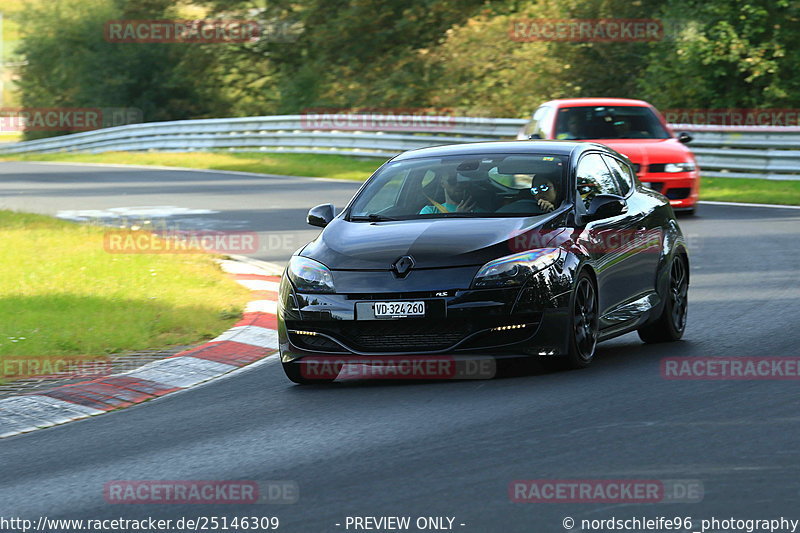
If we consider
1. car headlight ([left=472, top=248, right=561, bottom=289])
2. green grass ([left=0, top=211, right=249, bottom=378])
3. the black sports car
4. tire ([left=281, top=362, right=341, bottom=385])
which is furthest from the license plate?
green grass ([left=0, top=211, right=249, bottom=378])

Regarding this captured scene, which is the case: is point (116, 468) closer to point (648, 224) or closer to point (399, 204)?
point (399, 204)

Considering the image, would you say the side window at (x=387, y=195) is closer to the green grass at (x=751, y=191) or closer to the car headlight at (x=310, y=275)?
the car headlight at (x=310, y=275)

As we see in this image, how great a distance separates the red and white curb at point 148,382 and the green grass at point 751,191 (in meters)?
11.5

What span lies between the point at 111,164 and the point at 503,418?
1081 inches

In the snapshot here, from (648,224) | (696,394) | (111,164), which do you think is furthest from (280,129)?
(696,394)

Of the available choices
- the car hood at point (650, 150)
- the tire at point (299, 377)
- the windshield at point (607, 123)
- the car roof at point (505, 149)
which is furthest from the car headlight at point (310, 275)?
the windshield at point (607, 123)

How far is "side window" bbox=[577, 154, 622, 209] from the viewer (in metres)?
9.66

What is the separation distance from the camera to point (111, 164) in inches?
1325

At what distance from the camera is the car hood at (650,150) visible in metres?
18.6

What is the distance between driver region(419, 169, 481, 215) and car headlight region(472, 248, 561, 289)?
2.88 ft

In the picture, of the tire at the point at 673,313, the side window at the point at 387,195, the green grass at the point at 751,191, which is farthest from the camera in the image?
the green grass at the point at 751,191

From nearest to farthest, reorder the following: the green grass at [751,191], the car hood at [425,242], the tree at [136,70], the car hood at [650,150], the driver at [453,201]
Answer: the car hood at [425,242], the driver at [453,201], the car hood at [650,150], the green grass at [751,191], the tree at [136,70]

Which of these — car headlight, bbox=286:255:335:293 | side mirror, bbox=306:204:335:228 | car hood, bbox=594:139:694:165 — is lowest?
car hood, bbox=594:139:694:165

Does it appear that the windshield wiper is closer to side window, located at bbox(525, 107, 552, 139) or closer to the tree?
side window, located at bbox(525, 107, 552, 139)
